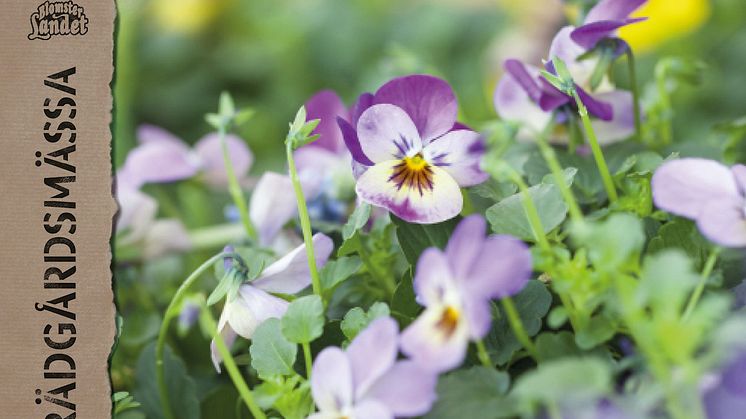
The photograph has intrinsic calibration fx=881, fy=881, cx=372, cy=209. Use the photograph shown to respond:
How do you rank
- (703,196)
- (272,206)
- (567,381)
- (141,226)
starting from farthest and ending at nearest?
(141,226), (272,206), (703,196), (567,381)

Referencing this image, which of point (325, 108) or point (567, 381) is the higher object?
point (325, 108)

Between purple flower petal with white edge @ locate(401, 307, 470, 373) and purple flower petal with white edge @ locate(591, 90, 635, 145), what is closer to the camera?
purple flower petal with white edge @ locate(401, 307, 470, 373)

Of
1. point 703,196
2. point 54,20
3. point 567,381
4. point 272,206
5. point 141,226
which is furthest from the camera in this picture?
point 141,226

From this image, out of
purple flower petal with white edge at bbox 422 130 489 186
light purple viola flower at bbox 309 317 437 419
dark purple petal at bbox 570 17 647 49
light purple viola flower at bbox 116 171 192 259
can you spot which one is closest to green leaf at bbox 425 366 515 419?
light purple viola flower at bbox 309 317 437 419

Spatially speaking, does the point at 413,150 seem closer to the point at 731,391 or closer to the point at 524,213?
the point at 524,213

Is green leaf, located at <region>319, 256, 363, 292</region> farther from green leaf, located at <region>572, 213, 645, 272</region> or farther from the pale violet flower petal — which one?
green leaf, located at <region>572, 213, 645, 272</region>

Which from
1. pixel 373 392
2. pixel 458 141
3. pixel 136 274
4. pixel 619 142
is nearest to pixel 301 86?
pixel 136 274

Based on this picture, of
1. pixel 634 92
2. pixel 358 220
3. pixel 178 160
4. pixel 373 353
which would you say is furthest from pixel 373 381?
pixel 178 160
